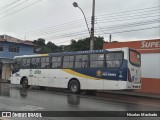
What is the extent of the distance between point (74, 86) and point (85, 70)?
1473mm

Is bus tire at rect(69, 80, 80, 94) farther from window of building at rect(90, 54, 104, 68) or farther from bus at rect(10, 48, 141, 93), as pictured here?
window of building at rect(90, 54, 104, 68)

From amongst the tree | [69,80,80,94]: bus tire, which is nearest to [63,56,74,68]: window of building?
[69,80,80,94]: bus tire

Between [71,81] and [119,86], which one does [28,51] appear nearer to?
[71,81]

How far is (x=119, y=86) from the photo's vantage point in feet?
58.1

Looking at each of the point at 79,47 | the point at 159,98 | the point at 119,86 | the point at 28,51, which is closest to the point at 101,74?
the point at 119,86

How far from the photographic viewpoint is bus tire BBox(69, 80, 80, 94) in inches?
794

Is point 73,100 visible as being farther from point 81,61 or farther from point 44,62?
point 44,62

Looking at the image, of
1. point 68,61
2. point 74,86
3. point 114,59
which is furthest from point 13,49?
point 114,59

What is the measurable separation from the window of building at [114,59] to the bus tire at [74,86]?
2782 mm

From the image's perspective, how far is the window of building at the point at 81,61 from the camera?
787 inches

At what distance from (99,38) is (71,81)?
40.4 metres

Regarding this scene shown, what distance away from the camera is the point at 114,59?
720 inches

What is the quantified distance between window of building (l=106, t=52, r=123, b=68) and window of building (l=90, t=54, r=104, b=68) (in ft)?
1.55

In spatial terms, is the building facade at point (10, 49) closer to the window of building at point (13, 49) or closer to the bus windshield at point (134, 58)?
the window of building at point (13, 49)
